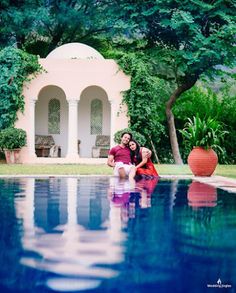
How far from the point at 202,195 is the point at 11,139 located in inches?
561

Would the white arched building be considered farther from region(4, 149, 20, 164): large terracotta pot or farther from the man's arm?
the man's arm

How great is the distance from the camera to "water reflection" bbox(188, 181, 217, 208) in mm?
9586

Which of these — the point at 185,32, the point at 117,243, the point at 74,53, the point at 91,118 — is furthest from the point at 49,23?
the point at 117,243

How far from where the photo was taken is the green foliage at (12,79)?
974 inches

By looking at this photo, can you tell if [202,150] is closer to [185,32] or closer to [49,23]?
[185,32]

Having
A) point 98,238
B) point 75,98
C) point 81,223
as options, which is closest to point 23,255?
point 98,238

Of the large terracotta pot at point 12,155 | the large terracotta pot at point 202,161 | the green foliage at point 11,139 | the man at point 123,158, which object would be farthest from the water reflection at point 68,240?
the large terracotta pot at point 12,155

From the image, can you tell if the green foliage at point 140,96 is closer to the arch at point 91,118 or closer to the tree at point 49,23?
the arch at point 91,118

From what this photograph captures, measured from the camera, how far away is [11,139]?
2408cm

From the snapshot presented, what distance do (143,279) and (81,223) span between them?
2.83 meters

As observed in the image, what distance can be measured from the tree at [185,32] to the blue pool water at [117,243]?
16.0 m

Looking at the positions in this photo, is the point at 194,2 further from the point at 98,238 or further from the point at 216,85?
the point at 216,85

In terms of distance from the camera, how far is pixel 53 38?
33.5m

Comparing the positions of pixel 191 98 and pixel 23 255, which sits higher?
pixel 191 98
